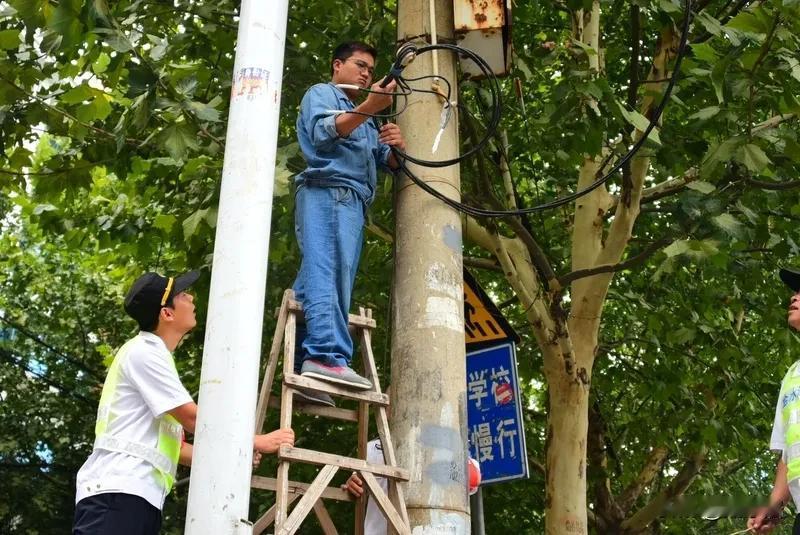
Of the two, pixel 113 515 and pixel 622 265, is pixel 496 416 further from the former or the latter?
A: pixel 113 515

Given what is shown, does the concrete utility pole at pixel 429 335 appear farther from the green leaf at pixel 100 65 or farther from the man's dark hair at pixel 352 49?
the green leaf at pixel 100 65

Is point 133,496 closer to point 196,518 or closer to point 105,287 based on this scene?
point 196,518

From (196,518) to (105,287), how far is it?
12.6m

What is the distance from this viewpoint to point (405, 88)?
14.7 ft

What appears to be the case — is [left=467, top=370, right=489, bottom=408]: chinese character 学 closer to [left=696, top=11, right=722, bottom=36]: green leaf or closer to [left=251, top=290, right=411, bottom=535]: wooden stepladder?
[left=251, top=290, right=411, bottom=535]: wooden stepladder

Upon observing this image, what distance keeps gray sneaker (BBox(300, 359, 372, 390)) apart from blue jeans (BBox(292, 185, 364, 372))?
38 mm

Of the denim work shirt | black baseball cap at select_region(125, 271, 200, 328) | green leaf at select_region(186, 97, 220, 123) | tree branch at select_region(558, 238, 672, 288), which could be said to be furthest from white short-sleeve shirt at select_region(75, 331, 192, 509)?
tree branch at select_region(558, 238, 672, 288)

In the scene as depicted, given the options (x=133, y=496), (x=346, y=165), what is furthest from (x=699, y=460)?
(x=133, y=496)

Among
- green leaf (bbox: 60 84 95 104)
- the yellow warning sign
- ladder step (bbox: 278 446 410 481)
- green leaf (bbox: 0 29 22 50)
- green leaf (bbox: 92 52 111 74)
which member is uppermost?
green leaf (bbox: 92 52 111 74)

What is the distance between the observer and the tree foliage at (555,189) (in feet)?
16.9

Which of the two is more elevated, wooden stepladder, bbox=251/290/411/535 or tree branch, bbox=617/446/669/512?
tree branch, bbox=617/446/669/512

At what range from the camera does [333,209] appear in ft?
13.8

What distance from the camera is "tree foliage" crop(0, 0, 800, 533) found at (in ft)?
16.9

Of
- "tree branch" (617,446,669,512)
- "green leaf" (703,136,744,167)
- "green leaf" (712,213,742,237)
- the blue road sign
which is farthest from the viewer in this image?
"tree branch" (617,446,669,512)
